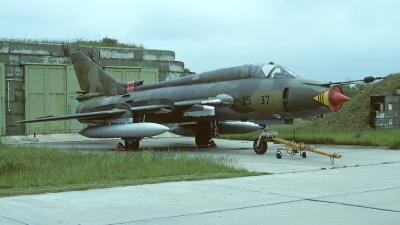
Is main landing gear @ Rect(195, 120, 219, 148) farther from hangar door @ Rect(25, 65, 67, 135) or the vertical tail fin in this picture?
hangar door @ Rect(25, 65, 67, 135)

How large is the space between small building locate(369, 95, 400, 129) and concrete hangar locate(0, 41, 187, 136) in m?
11.7

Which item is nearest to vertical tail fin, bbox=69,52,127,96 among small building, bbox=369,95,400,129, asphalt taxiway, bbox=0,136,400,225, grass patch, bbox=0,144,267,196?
grass patch, bbox=0,144,267,196

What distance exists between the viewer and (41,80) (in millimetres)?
27125

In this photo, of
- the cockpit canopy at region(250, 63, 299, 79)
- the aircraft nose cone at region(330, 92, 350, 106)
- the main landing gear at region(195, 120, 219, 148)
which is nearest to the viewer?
the aircraft nose cone at region(330, 92, 350, 106)

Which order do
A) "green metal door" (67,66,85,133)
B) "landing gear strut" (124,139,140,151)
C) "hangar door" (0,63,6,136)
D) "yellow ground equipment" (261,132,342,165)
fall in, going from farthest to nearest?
"green metal door" (67,66,85,133) → "hangar door" (0,63,6,136) → "landing gear strut" (124,139,140,151) → "yellow ground equipment" (261,132,342,165)

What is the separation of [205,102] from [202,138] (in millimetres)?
3480

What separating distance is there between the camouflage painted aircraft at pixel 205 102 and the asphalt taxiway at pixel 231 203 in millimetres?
5787

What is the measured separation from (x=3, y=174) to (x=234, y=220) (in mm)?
5529

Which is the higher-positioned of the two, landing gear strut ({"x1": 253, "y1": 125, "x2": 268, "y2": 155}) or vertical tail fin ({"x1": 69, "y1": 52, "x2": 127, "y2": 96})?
vertical tail fin ({"x1": 69, "y1": 52, "x2": 127, "y2": 96})

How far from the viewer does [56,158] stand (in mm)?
13375

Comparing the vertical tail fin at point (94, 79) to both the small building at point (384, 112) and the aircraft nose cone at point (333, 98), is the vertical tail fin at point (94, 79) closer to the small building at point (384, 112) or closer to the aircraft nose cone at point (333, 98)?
the aircraft nose cone at point (333, 98)

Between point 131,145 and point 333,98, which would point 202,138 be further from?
→ point 333,98

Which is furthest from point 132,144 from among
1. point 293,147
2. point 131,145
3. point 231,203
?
point 231,203

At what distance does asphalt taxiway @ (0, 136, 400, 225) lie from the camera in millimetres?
6275
